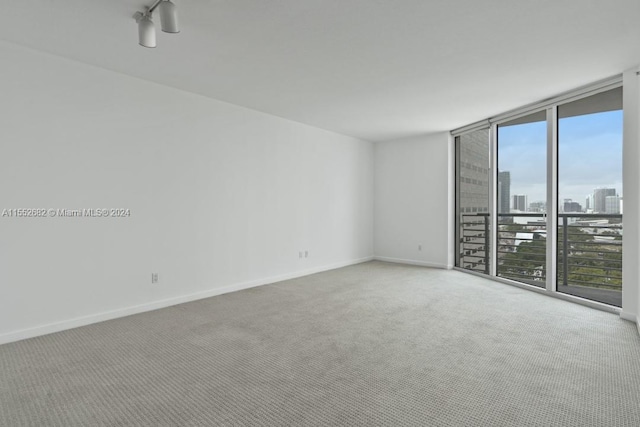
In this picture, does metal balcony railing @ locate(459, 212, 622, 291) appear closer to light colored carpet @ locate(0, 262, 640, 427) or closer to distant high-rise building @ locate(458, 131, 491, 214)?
distant high-rise building @ locate(458, 131, 491, 214)

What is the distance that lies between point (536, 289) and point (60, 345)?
5321 millimetres

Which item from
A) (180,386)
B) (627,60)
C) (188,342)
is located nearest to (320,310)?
(188,342)

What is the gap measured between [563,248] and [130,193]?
527 cm

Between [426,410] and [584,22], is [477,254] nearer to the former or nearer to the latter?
[584,22]

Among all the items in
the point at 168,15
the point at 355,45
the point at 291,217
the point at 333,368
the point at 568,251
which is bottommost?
the point at 333,368

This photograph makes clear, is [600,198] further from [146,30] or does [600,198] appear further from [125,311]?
[125,311]

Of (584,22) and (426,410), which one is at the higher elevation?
(584,22)

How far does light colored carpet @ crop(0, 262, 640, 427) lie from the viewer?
1952 mm

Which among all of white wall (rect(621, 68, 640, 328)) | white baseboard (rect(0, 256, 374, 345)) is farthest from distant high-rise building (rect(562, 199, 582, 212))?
white baseboard (rect(0, 256, 374, 345))

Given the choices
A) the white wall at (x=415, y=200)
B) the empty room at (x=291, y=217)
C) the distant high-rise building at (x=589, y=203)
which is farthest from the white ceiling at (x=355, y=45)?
the white wall at (x=415, y=200)

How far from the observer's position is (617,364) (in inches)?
100

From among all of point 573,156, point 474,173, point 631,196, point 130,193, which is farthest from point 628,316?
point 130,193

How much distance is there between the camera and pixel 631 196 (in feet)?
11.5

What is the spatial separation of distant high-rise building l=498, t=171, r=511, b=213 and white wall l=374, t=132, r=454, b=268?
1098 millimetres
